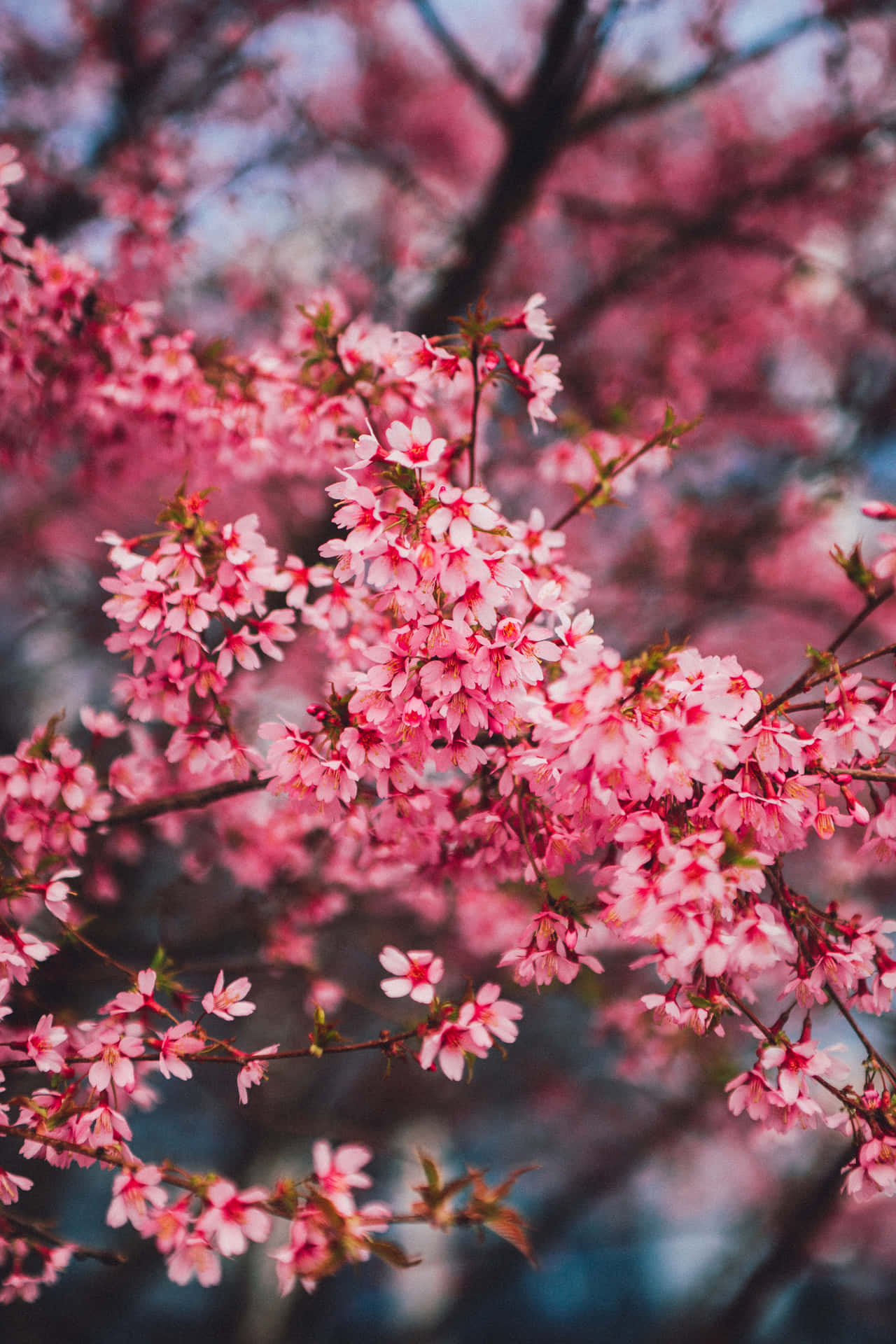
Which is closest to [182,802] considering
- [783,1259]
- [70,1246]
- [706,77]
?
[70,1246]

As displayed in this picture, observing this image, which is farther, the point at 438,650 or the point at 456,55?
the point at 456,55

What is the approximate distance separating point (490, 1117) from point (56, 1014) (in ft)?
16.9

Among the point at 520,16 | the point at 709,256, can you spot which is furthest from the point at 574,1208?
the point at 520,16

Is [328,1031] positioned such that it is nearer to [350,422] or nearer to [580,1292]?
[350,422]

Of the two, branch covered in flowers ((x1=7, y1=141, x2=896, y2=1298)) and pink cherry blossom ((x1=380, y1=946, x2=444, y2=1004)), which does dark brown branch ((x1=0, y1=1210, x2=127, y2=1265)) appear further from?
pink cherry blossom ((x1=380, y1=946, x2=444, y2=1004))

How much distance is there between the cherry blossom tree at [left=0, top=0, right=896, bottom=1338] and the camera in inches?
40.2

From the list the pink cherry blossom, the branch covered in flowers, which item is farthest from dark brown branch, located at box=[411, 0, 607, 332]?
the pink cherry blossom

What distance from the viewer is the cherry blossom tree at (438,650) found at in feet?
3.35

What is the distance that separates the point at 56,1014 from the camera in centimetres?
158

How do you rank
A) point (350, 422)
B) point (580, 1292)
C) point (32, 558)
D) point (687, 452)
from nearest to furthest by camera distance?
point (350, 422)
point (32, 558)
point (687, 452)
point (580, 1292)

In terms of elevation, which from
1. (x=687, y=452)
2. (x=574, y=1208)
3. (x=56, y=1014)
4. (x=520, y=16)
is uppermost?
(x=520, y=16)

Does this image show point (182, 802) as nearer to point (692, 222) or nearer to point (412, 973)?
point (412, 973)

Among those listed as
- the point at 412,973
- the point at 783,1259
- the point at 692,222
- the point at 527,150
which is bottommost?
the point at 783,1259

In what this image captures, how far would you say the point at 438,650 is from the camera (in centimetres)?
101
